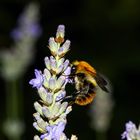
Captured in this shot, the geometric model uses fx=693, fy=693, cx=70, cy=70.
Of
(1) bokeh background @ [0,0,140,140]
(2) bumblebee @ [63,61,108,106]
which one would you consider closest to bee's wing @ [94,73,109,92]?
(2) bumblebee @ [63,61,108,106]

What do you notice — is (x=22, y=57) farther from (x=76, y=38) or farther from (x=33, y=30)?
(x=76, y=38)

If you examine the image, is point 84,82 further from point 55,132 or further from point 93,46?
point 93,46

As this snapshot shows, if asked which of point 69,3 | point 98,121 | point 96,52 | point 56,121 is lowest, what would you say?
point 56,121

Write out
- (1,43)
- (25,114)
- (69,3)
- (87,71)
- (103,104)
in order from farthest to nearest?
(69,3) → (1,43) → (25,114) → (103,104) → (87,71)

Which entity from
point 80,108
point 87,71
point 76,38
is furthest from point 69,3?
point 87,71

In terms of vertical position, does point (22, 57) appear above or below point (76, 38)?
below

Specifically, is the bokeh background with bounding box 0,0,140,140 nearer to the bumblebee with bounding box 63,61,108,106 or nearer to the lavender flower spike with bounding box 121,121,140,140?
the bumblebee with bounding box 63,61,108,106
